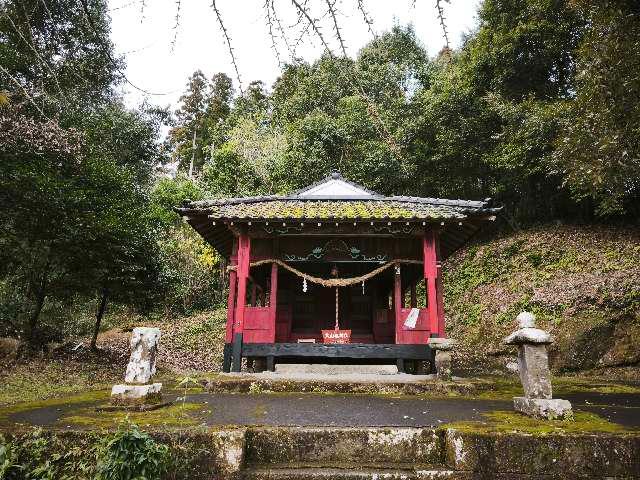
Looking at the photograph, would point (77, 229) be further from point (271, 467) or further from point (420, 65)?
point (420, 65)

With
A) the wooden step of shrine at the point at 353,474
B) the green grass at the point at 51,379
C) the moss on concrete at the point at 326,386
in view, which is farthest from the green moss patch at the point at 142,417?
the green grass at the point at 51,379

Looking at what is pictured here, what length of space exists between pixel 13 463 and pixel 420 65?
89.7ft

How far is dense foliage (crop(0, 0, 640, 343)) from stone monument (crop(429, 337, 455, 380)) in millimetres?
4163

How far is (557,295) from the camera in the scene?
51.0 feet

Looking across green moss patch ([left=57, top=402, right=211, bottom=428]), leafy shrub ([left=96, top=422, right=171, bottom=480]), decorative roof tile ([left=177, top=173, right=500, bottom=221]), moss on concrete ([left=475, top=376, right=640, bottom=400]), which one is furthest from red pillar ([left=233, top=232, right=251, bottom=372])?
leafy shrub ([left=96, top=422, right=171, bottom=480])

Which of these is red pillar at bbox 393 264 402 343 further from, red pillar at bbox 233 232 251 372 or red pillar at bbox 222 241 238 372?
red pillar at bbox 222 241 238 372

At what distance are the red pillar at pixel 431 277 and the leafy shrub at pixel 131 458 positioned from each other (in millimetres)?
6641

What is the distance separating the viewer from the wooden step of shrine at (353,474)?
359cm

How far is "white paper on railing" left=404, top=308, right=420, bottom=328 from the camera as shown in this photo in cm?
905

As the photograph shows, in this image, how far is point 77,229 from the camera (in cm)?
1148

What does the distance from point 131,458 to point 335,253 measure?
23.9 feet

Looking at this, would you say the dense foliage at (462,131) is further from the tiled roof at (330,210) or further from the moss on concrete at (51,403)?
the moss on concrete at (51,403)

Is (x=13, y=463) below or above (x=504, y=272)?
A: below

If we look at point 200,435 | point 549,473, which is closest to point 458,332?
point 549,473
